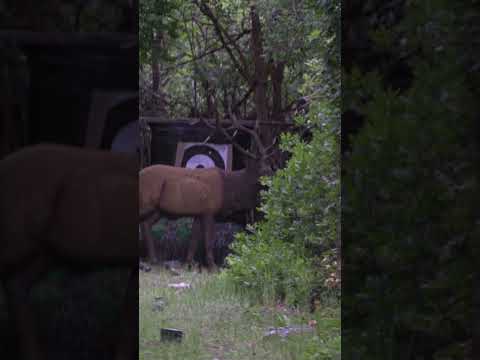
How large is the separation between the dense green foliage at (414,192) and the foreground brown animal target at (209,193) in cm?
46

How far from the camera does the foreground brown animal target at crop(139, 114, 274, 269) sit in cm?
267

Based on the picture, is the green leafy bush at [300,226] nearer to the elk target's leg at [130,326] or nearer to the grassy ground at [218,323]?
the grassy ground at [218,323]

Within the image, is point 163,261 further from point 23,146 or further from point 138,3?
point 138,3

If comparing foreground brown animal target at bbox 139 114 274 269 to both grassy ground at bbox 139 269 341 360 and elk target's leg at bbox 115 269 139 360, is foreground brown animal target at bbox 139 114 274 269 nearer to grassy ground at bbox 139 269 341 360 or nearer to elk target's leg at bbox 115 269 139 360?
grassy ground at bbox 139 269 341 360

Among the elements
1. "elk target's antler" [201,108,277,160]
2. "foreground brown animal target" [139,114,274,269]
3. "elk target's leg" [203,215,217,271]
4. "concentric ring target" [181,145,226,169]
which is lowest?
"elk target's leg" [203,215,217,271]

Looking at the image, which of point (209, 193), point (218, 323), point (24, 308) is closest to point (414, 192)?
point (209, 193)

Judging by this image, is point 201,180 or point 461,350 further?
point 201,180

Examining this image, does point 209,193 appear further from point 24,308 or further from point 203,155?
point 24,308

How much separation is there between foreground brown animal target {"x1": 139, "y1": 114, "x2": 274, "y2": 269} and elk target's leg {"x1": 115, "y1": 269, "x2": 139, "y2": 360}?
0.35 metres

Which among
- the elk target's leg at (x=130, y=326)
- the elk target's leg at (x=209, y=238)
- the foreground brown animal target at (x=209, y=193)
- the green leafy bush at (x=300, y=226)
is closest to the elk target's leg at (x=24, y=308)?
the elk target's leg at (x=130, y=326)

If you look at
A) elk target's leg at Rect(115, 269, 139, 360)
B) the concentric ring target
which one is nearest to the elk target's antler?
the concentric ring target

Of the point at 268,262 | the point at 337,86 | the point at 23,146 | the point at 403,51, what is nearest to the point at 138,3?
the point at 23,146

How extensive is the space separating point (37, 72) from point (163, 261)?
1.00 meters

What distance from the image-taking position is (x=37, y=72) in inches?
92.4
